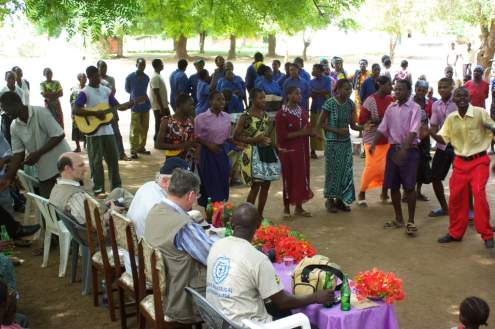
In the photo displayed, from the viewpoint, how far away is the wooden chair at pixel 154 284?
14.1 ft

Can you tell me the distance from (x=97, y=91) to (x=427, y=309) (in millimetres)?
5914

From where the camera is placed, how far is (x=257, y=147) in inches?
318

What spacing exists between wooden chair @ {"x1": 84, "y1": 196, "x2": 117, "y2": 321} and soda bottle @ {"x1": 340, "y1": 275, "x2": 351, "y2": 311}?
233cm

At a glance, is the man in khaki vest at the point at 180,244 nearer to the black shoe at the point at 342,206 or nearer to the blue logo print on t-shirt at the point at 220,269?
the blue logo print on t-shirt at the point at 220,269

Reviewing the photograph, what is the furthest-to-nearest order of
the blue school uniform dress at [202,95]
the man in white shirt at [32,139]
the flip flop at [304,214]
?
the blue school uniform dress at [202,95] → the flip flop at [304,214] → the man in white shirt at [32,139]

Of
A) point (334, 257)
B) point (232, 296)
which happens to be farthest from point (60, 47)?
point (232, 296)

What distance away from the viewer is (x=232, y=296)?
378 cm

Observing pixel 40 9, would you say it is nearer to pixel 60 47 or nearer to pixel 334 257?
pixel 334 257

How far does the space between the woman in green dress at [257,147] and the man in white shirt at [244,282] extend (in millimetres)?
4011

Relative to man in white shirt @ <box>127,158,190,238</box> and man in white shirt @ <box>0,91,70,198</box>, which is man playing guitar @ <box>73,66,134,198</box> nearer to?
man in white shirt @ <box>0,91,70,198</box>

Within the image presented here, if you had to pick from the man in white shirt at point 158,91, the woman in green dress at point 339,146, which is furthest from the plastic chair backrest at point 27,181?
the man in white shirt at point 158,91

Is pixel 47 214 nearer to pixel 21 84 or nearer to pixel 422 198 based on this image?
pixel 422 198

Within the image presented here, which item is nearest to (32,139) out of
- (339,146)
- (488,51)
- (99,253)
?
(99,253)

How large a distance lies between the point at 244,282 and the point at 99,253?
249cm
